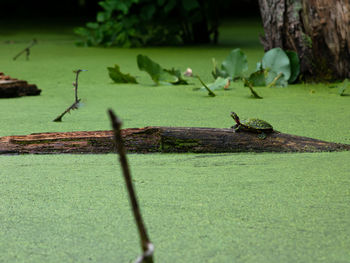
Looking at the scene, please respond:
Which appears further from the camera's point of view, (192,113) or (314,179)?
(192,113)

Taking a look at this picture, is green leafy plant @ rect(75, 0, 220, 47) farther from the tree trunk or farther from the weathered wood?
the weathered wood

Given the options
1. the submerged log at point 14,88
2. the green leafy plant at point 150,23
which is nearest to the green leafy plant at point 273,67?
the submerged log at point 14,88

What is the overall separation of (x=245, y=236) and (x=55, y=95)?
1947 mm

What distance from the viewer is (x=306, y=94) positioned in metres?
2.78

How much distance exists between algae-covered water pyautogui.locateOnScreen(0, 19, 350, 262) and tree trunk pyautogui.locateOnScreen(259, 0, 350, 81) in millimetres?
545

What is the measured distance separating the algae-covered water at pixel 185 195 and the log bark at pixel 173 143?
0.11 feet

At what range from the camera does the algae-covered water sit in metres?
1.04

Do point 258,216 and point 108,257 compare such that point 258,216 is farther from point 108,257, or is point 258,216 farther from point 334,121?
point 334,121

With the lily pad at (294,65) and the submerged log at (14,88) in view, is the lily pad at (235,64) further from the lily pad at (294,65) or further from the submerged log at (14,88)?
the submerged log at (14,88)

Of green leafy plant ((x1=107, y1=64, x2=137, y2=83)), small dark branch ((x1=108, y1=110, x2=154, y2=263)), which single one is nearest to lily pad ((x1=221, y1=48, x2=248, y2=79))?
green leafy plant ((x1=107, y1=64, x2=137, y2=83))

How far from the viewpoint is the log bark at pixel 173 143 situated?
1.70 metres

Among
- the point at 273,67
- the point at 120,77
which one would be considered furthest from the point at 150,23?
the point at 273,67

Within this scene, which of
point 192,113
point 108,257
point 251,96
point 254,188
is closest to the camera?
point 108,257

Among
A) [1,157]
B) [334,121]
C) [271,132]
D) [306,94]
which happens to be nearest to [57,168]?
[1,157]
